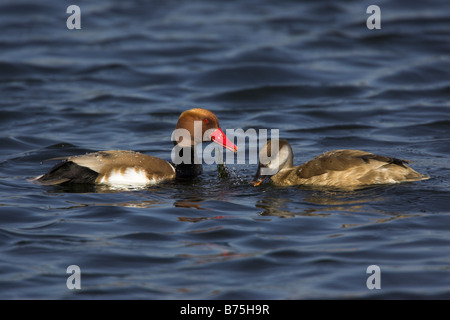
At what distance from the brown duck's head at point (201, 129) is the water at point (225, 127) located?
1.73 feet

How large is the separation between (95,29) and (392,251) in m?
13.6

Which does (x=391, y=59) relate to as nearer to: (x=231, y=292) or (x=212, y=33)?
(x=212, y=33)

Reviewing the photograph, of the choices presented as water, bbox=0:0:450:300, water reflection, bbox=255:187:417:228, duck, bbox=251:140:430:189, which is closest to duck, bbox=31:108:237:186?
water, bbox=0:0:450:300

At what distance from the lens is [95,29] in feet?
61.5

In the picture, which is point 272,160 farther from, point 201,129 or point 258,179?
point 201,129

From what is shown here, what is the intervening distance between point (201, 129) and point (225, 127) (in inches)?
123

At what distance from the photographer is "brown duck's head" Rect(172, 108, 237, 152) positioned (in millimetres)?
9562

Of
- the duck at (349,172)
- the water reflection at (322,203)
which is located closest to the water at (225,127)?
the water reflection at (322,203)

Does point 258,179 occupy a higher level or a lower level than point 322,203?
higher

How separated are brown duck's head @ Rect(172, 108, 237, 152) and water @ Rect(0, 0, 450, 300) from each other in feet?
1.73

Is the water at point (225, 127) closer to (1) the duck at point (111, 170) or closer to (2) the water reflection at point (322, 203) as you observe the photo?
(2) the water reflection at point (322, 203)

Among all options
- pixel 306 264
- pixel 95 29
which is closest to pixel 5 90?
pixel 95 29

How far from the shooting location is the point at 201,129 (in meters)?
9.57

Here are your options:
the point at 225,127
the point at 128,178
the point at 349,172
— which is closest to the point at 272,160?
the point at 349,172
